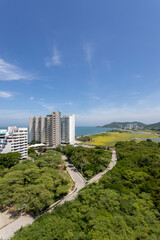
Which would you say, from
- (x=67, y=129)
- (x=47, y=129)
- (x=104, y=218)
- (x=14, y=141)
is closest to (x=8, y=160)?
(x=14, y=141)

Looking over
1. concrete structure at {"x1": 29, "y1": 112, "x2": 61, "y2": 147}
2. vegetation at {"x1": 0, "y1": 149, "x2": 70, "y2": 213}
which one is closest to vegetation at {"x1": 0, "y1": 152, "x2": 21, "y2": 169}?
vegetation at {"x1": 0, "y1": 149, "x2": 70, "y2": 213}

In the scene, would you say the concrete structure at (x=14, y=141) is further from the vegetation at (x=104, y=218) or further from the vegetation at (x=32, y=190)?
the vegetation at (x=104, y=218)

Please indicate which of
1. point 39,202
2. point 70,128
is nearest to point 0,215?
point 39,202

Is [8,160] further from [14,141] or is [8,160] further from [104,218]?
[104,218]

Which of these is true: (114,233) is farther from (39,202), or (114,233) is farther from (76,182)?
(76,182)

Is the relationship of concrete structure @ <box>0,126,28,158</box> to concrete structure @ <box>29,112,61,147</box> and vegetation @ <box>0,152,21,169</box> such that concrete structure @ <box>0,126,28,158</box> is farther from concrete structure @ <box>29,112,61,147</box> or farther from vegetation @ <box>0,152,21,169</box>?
concrete structure @ <box>29,112,61,147</box>

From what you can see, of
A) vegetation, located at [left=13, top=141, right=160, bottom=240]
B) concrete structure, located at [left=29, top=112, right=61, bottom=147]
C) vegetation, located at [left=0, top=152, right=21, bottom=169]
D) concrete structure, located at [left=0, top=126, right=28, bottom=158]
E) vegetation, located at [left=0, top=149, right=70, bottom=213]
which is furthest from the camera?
concrete structure, located at [left=29, top=112, right=61, bottom=147]
